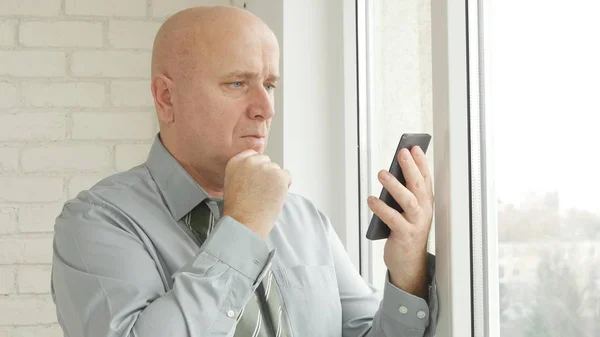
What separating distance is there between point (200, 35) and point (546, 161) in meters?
0.64

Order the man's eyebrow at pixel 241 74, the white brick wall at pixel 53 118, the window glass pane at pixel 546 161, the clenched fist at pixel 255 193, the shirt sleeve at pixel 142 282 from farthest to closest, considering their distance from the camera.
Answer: the white brick wall at pixel 53 118 → the man's eyebrow at pixel 241 74 → the clenched fist at pixel 255 193 → the shirt sleeve at pixel 142 282 → the window glass pane at pixel 546 161

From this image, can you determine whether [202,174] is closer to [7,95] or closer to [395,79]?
[395,79]

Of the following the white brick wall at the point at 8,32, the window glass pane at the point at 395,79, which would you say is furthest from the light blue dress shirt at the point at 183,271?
the white brick wall at the point at 8,32

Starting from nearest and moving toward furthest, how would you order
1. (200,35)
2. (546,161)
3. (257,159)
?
(546,161) < (257,159) < (200,35)

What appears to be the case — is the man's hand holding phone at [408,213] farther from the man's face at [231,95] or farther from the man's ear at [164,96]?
the man's ear at [164,96]

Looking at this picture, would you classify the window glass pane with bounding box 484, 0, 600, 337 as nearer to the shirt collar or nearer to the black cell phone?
the black cell phone

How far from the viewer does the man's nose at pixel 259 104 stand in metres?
1.36

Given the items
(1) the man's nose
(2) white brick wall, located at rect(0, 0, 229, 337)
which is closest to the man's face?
(1) the man's nose

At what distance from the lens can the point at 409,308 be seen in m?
1.32

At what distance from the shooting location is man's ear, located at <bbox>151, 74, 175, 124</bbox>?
144 cm

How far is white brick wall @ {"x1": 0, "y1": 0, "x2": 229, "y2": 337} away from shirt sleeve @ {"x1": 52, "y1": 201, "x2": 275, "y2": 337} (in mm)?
1307

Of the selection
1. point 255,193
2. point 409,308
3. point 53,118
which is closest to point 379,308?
point 409,308

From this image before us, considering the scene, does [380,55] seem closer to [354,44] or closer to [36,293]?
[354,44]

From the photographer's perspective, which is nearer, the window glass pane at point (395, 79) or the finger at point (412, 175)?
the finger at point (412, 175)
